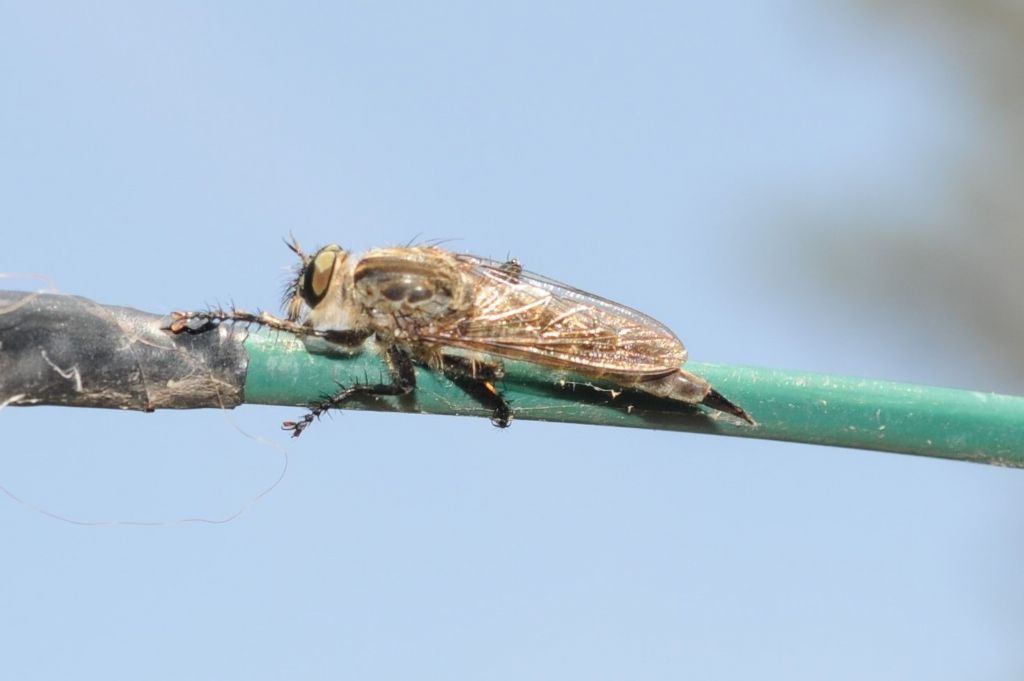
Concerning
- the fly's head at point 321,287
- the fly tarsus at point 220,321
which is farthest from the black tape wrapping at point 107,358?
the fly's head at point 321,287

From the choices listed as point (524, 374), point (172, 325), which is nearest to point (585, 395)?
point (524, 374)

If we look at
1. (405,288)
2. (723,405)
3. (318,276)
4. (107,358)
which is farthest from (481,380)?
(107,358)

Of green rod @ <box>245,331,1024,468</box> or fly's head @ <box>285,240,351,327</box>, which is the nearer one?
green rod @ <box>245,331,1024,468</box>

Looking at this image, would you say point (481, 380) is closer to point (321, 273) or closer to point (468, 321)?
point (468, 321)

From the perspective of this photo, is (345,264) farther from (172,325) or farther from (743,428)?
(743,428)

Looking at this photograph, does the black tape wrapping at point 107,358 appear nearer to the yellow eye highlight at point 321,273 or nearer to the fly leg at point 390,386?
the fly leg at point 390,386

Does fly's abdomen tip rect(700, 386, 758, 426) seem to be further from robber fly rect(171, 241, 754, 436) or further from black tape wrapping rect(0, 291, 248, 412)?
black tape wrapping rect(0, 291, 248, 412)

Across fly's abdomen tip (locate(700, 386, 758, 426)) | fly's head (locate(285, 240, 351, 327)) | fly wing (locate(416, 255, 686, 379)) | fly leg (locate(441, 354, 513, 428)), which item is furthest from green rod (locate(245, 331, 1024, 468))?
fly's head (locate(285, 240, 351, 327))

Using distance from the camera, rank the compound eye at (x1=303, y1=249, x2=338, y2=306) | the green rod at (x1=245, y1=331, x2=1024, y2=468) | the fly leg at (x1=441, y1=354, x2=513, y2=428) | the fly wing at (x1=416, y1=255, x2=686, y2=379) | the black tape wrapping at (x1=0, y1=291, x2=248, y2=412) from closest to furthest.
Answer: the black tape wrapping at (x1=0, y1=291, x2=248, y2=412)
the green rod at (x1=245, y1=331, x2=1024, y2=468)
the fly leg at (x1=441, y1=354, x2=513, y2=428)
the fly wing at (x1=416, y1=255, x2=686, y2=379)
the compound eye at (x1=303, y1=249, x2=338, y2=306)
